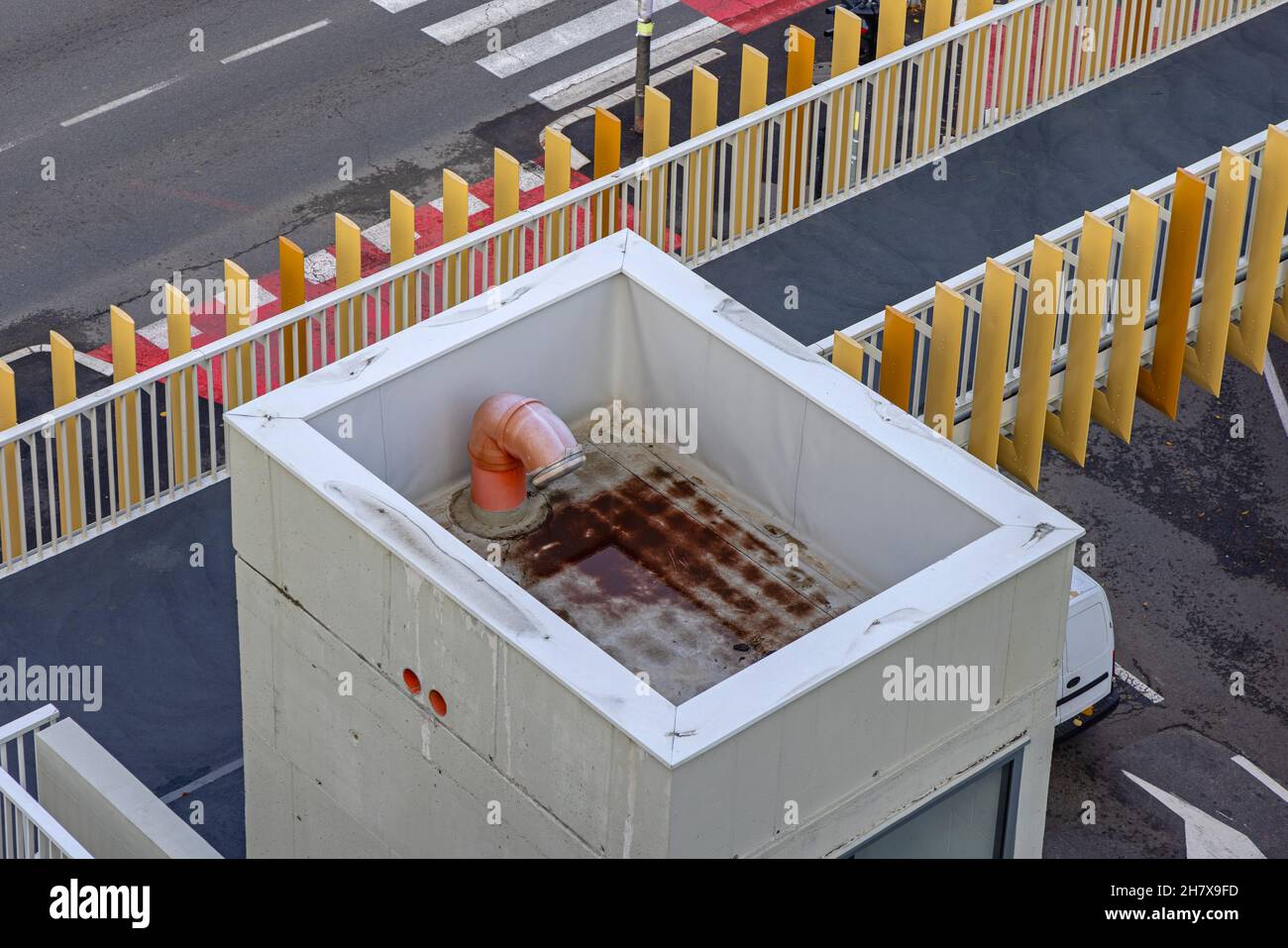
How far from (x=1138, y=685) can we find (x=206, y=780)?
822 cm

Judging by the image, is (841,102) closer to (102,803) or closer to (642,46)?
(642,46)

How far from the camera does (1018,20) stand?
68.7 feet

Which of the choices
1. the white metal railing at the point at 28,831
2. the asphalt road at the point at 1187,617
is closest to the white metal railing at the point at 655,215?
the white metal railing at the point at 28,831

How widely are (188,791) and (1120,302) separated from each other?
756cm

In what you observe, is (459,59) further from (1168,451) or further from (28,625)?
(28,625)

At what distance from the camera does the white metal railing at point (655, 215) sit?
1847cm

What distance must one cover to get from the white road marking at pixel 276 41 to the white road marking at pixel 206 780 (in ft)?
37.9

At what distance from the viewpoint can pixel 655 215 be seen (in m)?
22.6

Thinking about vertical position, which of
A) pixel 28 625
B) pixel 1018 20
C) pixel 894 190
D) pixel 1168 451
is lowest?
pixel 1168 451

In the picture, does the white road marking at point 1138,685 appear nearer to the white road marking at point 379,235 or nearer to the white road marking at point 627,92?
the white road marking at point 379,235

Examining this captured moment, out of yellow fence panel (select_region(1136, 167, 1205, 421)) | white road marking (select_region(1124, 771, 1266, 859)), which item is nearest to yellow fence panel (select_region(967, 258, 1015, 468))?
yellow fence panel (select_region(1136, 167, 1205, 421))

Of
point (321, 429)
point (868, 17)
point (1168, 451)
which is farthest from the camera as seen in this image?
point (868, 17)

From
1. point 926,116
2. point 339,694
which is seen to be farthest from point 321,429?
point 926,116

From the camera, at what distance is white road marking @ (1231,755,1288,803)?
2123 centimetres
